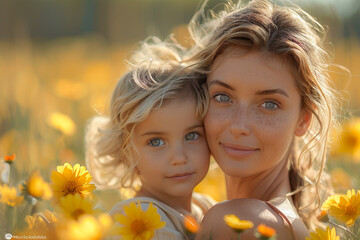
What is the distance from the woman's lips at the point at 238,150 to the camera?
2135 mm

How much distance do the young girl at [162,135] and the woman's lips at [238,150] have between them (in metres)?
0.13

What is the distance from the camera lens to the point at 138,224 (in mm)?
1654

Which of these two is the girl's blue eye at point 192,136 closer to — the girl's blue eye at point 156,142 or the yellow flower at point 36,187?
the girl's blue eye at point 156,142

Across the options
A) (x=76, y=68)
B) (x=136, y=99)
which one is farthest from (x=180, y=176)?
(x=76, y=68)

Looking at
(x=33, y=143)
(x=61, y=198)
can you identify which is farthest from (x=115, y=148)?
(x=61, y=198)

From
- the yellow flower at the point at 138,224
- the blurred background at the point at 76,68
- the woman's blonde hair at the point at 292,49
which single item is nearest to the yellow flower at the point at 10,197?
the blurred background at the point at 76,68

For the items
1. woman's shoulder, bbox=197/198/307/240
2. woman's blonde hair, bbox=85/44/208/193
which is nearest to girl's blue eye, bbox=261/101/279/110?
woman's blonde hair, bbox=85/44/208/193

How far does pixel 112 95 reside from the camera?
2424mm

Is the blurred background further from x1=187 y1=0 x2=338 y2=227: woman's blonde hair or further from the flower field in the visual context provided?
x1=187 y1=0 x2=338 y2=227: woman's blonde hair

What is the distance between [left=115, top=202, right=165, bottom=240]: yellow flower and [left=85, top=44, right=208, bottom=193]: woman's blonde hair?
1.84 feet

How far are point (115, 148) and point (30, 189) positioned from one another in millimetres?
532

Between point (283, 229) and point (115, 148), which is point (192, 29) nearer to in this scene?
point (115, 148)

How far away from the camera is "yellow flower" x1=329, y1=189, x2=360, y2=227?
1956 millimetres

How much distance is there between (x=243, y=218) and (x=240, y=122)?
0.41 metres
